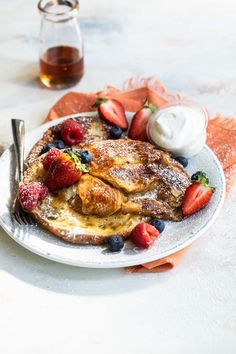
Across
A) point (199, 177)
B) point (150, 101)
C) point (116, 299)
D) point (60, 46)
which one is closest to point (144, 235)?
point (116, 299)

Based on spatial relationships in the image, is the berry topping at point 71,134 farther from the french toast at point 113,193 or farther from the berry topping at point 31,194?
the berry topping at point 31,194

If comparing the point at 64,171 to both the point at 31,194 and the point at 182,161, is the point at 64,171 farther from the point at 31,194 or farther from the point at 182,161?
the point at 182,161

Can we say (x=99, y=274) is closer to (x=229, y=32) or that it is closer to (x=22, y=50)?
(x=22, y=50)

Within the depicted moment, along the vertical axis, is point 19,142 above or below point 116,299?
above

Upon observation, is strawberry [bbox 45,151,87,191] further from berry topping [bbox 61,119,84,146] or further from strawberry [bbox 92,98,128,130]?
strawberry [bbox 92,98,128,130]

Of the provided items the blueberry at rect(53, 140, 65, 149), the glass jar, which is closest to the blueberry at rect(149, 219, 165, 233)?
the blueberry at rect(53, 140, 65, 149)

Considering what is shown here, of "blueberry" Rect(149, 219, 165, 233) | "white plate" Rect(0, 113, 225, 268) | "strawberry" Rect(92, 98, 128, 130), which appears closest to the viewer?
"white plate" Rect(0, 113, 225, 268)

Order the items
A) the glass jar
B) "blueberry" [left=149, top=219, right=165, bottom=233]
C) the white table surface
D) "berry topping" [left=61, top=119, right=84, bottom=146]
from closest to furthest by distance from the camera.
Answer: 1. the white table surface
2. "blueberry" [left=149, top=219, right=165, bottom=233]
3. "berry topping" [left=61, top=119, right=84, bottom=146]
4. the glass jar
